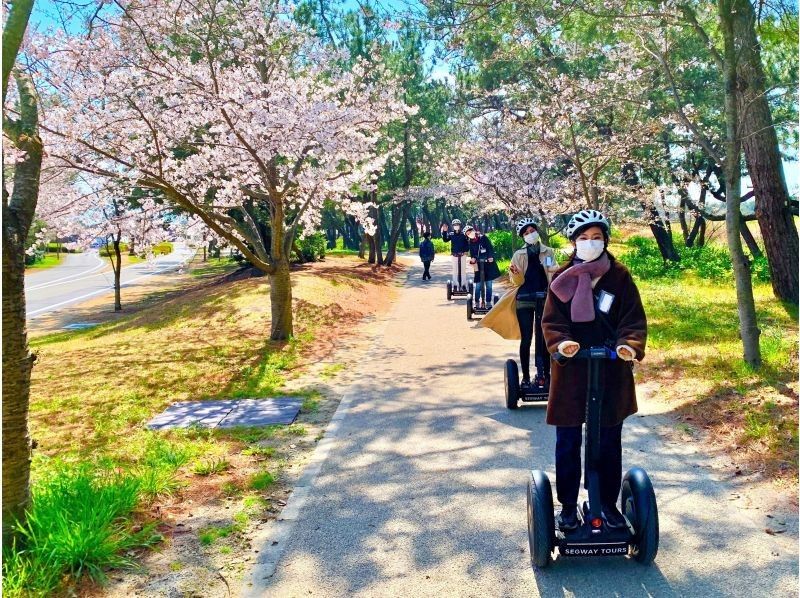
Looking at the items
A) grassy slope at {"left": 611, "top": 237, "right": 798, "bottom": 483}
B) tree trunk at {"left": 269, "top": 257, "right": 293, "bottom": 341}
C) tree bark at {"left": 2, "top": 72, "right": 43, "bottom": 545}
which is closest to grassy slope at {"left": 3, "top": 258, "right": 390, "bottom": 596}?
tree bark at {"left": 2, "top": 72, "right": 43, "bottom": 545}

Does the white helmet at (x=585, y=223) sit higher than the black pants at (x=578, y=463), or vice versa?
the white helmet at (x=585, y=223)

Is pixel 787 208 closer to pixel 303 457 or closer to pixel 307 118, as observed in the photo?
pixel 307 118

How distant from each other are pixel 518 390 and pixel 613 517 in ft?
10.6

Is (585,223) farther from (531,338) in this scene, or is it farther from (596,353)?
(531,338)

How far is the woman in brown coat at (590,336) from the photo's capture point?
11.6 ft

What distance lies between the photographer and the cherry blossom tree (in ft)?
28.8

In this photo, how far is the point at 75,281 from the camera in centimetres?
3853

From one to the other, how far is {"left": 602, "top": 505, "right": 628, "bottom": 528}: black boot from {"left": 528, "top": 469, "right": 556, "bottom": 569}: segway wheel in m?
0.33

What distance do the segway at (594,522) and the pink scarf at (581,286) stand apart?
260mm

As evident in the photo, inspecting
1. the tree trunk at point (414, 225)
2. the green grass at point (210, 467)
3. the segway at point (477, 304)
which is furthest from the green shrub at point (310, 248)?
the tree trunk at point (414, 225)

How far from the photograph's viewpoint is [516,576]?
351cm

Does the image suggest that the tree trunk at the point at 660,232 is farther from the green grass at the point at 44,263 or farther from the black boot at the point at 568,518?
the green grass at the point at 44,263

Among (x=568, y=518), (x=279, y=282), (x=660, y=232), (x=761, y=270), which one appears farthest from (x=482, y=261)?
(x=660, y=232)

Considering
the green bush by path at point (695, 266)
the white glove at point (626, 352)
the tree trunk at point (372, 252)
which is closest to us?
the white glove at point (626, 352)
